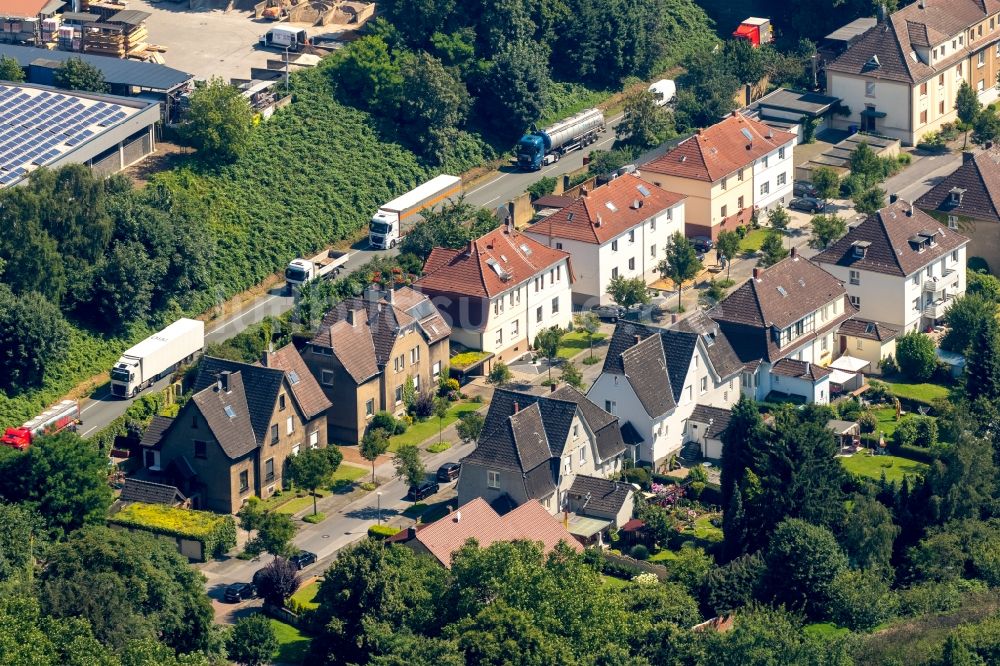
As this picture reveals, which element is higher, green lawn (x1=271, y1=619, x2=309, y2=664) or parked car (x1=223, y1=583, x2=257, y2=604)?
parked car (x1=223, y1=583, x2=257, y2=604)

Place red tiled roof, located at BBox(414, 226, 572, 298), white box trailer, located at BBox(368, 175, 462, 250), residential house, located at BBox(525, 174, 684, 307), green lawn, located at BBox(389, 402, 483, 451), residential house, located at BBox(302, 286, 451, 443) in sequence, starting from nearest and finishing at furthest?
residential house, located at BBox(302, 286, 451, 443)
green lawn, located at BBox(389, 402, 483, 451)
red tiled roof, located at BBox(414, 226, 572, 298)
residential house, located at BBox(525, 174, 684, 307)
white box trailer, located at BBox(368, 175, 462, 250)

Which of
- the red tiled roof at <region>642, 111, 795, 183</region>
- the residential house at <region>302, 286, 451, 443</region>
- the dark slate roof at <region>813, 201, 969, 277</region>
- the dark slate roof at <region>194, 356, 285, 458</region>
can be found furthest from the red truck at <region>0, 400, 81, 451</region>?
the dark slate roof at <region>813, 201, 969, 277</region>

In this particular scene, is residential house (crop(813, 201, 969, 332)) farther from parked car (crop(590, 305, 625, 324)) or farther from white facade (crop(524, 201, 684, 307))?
parked car (crop(590, 305, 625, 324))

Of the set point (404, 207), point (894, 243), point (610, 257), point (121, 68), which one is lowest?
point (610, 257)

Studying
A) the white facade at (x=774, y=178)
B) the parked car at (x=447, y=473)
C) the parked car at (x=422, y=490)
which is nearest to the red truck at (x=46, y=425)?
the parked car at (x=422, y=490)

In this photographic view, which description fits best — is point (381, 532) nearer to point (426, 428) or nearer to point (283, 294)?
point (426, 428)

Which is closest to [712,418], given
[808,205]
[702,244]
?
[702,244]

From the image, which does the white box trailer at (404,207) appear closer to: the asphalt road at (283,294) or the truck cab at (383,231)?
the truck cab at (383,231)
